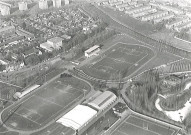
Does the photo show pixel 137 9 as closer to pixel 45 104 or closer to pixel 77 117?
pixel 45 104

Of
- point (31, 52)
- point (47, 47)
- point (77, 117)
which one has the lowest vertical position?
point (31, 52)

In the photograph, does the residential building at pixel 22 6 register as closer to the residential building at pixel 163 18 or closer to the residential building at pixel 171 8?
the residential building at pixel 163 18

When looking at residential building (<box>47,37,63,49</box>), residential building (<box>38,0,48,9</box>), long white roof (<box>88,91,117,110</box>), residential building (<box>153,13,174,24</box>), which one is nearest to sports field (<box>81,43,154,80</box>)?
long white roof (<box>88,91,117,110</box>)

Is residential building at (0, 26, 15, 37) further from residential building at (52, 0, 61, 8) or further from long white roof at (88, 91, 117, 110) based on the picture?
long white roof at (88, 91, 117, 110)

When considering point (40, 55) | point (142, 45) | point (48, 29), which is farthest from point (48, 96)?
point (48, 29)

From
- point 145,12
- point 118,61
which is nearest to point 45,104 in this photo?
point 118,61

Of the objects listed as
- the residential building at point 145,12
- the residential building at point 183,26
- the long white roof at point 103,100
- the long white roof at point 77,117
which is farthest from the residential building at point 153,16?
the long white roof at point 77,117
